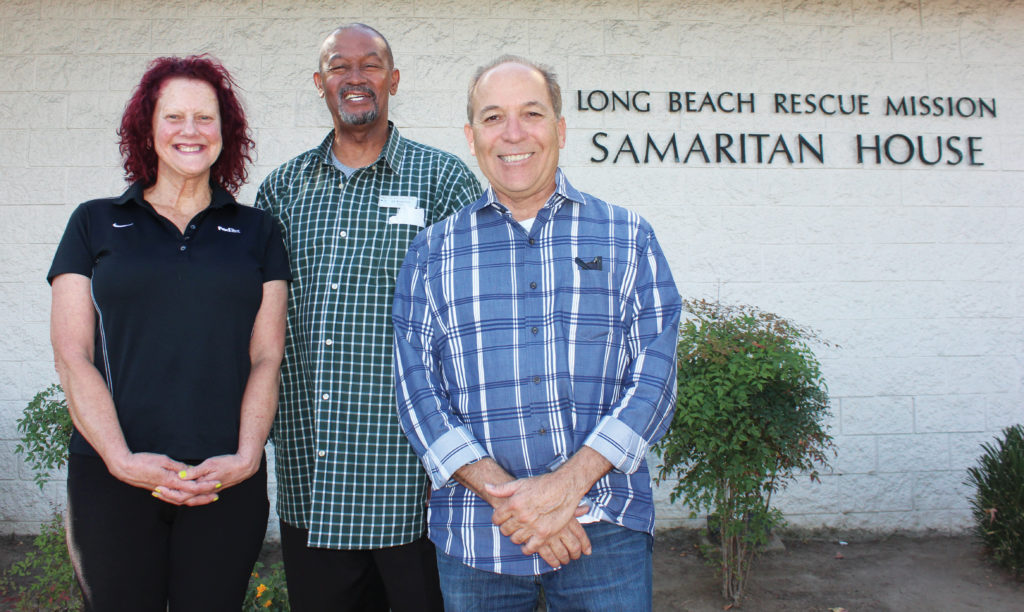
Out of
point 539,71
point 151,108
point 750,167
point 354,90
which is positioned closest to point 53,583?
point 151,108

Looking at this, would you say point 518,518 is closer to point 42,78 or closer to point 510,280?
point 510,280

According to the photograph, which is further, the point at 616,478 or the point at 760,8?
the point at 760,8

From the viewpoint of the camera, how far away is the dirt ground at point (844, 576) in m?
3.72

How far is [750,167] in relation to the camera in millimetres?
4754

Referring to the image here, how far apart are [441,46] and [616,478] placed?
373 cm

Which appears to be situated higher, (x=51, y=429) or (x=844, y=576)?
(x=51, y=429)

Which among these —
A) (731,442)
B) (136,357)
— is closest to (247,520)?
(136,357)

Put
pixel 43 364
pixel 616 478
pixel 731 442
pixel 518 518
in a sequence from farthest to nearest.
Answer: pixel 43 364 < pixel 731 442 < pixel 616 478 < pixel 518 518

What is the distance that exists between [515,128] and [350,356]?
863mm

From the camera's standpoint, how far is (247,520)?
1.94 meters

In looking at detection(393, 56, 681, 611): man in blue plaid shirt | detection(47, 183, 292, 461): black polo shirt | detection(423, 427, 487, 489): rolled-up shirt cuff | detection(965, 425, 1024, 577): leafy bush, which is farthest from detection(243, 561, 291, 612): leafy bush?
detection(965, 425, 1024, 577): leafy bush

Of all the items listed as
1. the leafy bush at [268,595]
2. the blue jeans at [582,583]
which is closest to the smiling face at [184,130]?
the blue jeans at [582,583]

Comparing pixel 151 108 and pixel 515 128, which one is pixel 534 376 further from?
pixel 151 108

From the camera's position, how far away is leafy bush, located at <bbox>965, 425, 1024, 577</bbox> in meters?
3.88
